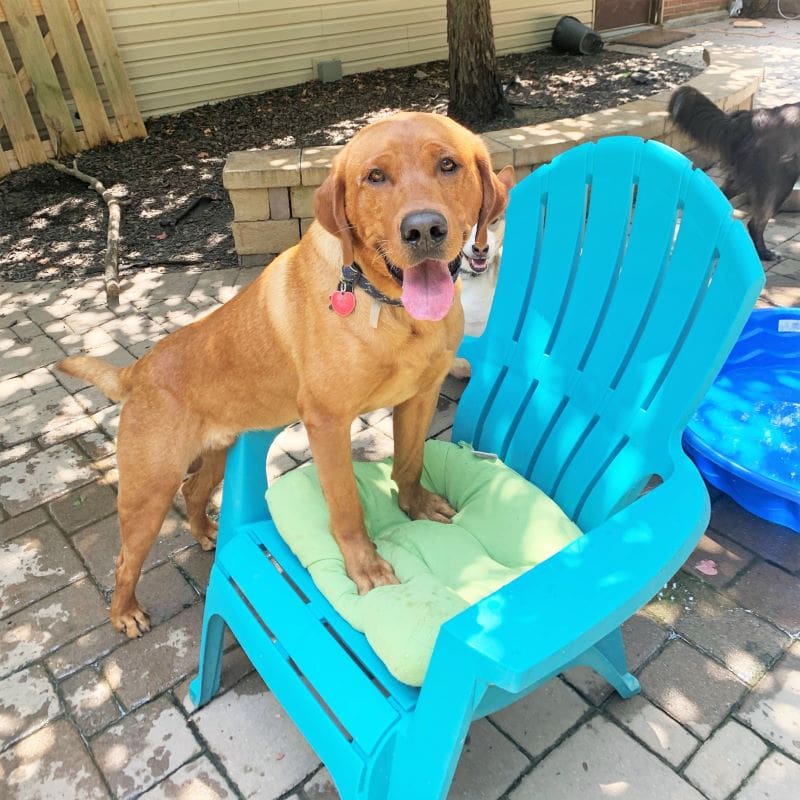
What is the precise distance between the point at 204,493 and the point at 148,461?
62cm

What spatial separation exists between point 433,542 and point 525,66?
27.1 feet

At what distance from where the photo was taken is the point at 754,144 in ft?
16.3

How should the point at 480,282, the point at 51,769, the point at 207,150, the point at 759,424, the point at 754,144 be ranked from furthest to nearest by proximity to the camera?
the point at 207,150 < the point at 754,144 < the point at 480,282 < the point at 759,424 < the point at 51,769

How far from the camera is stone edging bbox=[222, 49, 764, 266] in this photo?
5.12 meters

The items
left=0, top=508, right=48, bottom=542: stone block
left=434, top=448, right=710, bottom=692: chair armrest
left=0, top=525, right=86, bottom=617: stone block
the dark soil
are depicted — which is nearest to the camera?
left=434, top=448, right=710, bottom=692: chair armrest

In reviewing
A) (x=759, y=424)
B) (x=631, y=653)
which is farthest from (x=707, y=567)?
(x=759, y=424)

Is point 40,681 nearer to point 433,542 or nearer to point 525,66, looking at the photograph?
point 433,542

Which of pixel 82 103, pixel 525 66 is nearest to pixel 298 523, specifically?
pixel 82 103

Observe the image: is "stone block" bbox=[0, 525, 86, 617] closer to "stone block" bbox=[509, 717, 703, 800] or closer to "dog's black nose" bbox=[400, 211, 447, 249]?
"stone block" bbox=[509, 717, 703, 800]

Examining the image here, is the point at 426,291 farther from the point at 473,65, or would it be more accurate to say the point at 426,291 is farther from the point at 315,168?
the point at 473,65

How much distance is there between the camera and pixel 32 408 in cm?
404

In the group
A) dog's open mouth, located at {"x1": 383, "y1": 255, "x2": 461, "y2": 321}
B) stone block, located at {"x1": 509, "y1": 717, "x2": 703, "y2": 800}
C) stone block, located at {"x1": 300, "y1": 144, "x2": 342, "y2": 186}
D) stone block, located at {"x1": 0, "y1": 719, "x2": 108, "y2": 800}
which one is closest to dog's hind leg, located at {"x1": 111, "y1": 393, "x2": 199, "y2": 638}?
stone block, located at {"x1": 0, "y1": 719, "x2": 108, "y2": 800}

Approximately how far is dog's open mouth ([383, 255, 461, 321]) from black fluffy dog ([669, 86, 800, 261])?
3.98 m

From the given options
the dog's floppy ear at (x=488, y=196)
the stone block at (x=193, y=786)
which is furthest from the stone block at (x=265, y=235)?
the stone block at (x=193, y=786)
